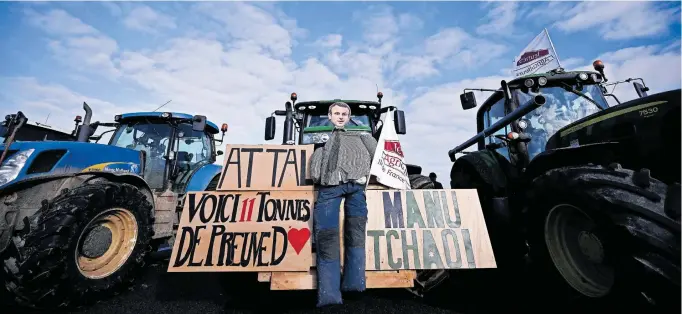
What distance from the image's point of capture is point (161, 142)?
17.2 feet

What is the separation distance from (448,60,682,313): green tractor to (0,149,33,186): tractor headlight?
17.4ft

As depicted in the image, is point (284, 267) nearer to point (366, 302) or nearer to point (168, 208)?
point (366, 302)

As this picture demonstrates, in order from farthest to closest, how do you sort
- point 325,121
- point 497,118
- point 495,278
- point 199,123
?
point 325,121
point 199,123
point 497,118
point 495,278

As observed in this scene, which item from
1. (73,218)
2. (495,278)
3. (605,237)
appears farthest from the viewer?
(495,278)

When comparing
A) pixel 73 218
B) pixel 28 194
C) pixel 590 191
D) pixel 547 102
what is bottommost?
pixel 73 218

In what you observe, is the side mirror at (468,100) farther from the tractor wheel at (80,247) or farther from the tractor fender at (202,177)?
the tractor wheel at (80,247)

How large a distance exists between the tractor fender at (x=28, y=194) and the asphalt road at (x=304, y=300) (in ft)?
2.62

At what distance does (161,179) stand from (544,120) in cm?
593

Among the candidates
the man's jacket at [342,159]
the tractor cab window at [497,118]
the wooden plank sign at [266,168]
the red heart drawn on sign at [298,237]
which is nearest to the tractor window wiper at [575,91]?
the tractor cab window at [497,118]

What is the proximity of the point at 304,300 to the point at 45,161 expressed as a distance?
135 inches

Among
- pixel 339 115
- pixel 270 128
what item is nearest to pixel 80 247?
pixel 339 115

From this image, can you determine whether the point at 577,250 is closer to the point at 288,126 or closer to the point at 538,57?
the point at 538,57

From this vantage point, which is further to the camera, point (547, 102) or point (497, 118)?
point (497, 118)

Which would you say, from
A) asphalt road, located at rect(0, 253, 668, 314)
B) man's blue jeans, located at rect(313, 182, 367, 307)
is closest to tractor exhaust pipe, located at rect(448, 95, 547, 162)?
asphalt road, located at rect(0, 253, 668, 314)
